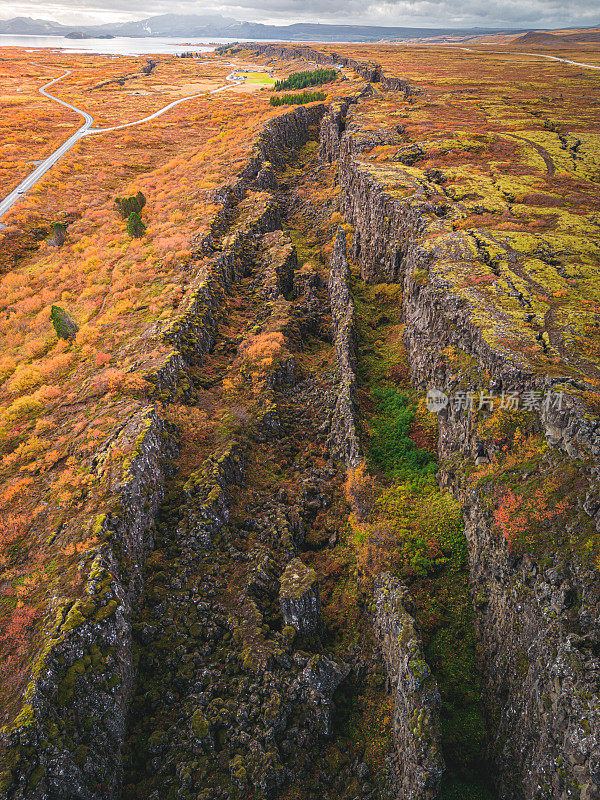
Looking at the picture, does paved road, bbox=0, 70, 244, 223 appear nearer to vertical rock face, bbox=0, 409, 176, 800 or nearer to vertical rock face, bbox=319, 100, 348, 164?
vertical rock face, bbox=319, 100, 348, 164

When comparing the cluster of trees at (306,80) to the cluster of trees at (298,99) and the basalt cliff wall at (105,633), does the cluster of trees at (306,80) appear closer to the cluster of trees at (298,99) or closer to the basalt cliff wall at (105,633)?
the cluster of trees at (298,99)

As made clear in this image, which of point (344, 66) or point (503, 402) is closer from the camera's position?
point (503, 402)

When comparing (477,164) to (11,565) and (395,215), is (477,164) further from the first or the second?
(11,565)

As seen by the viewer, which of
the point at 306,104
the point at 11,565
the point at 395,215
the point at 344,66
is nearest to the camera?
the point at 11,565

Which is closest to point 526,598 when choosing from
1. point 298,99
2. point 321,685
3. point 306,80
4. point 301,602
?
point 321,685

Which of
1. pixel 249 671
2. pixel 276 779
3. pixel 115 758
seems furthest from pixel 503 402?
pixel 115 758

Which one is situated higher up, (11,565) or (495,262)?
(495,262)
